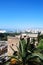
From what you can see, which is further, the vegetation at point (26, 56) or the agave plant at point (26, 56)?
the agave plant at point (26, 56)

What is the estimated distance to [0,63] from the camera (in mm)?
14430

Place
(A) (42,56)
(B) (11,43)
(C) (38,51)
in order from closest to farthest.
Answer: (A) (42,56) < (C) (38,51) < (B) (11,43)

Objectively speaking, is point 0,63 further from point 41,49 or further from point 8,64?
point 41,49

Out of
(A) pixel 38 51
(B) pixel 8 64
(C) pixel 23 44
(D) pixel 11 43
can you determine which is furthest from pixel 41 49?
(D) pixel 11 43

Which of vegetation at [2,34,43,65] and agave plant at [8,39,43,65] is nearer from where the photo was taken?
vegetation at [2,34,43,65]

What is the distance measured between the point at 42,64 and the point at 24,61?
1263 millimetres

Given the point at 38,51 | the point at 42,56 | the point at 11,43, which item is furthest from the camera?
the point at 11,43

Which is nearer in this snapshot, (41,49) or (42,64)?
(42,64)

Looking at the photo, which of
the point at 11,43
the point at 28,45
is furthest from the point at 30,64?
the point at 11,43

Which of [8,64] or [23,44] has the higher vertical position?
[23,44]

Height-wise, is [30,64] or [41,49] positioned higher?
[41,49]

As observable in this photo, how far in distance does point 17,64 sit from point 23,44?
1496 mm

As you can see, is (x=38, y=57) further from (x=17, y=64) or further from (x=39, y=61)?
(x=17, y=64)

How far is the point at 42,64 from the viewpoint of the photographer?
44.1 feet
